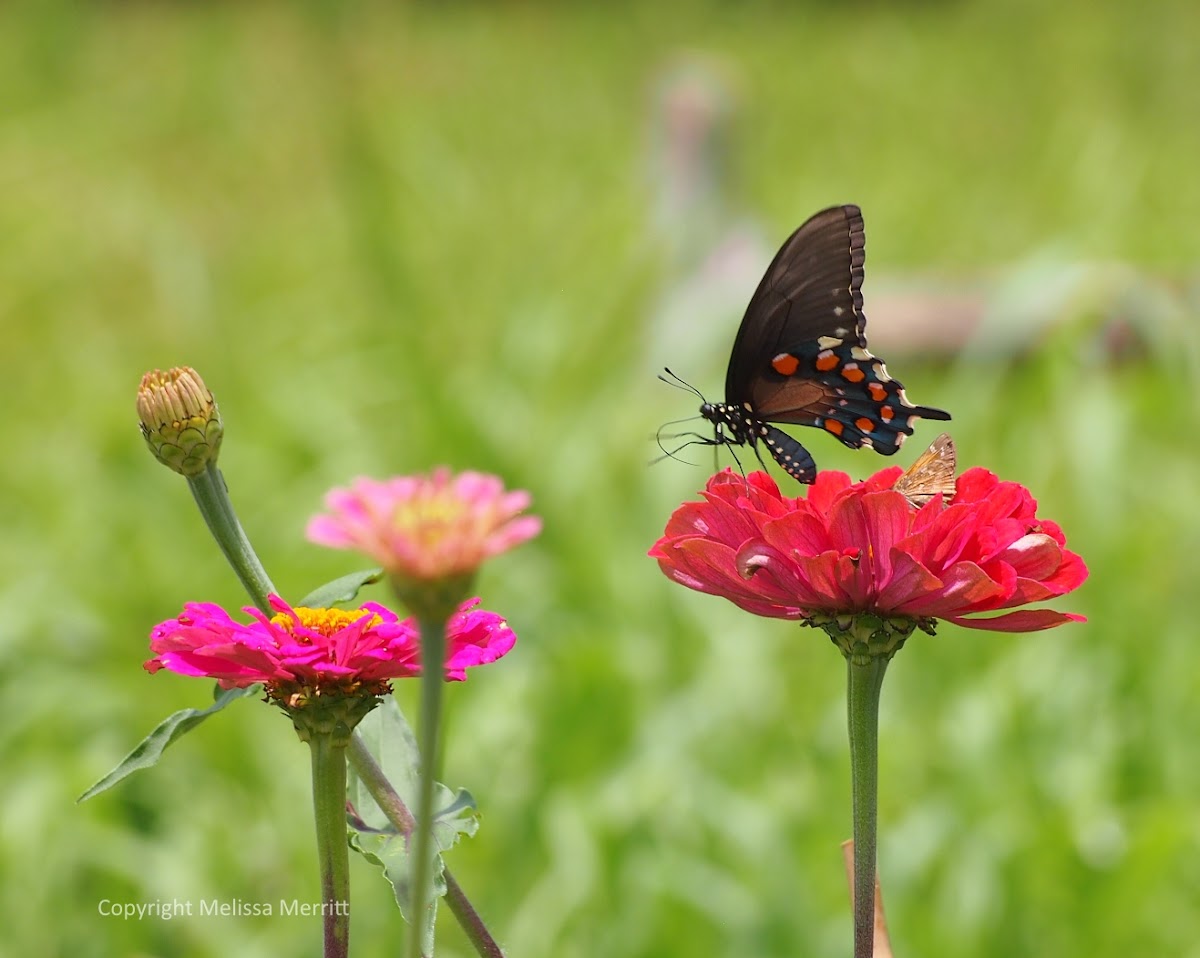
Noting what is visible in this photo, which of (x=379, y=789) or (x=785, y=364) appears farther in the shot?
(x=785, y=364)

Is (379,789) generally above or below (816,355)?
below

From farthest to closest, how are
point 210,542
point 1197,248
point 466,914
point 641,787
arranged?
1. point 1197,248
2. point 210,542
3. point 641,787
4. point 466,914

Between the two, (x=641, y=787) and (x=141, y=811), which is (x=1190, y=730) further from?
(x=141, y=811)

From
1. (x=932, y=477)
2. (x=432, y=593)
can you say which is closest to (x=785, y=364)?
(x=932, y=477)

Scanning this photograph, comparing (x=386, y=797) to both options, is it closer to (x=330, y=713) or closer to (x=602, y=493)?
(x=330, y=713)

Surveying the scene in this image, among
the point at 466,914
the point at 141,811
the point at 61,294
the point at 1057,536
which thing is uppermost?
the point at 61,294

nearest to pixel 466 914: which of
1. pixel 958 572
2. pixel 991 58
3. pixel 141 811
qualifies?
pixel 958 572

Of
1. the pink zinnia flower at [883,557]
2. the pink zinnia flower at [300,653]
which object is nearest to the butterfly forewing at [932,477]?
the pink zinnia flower at [883,557]
